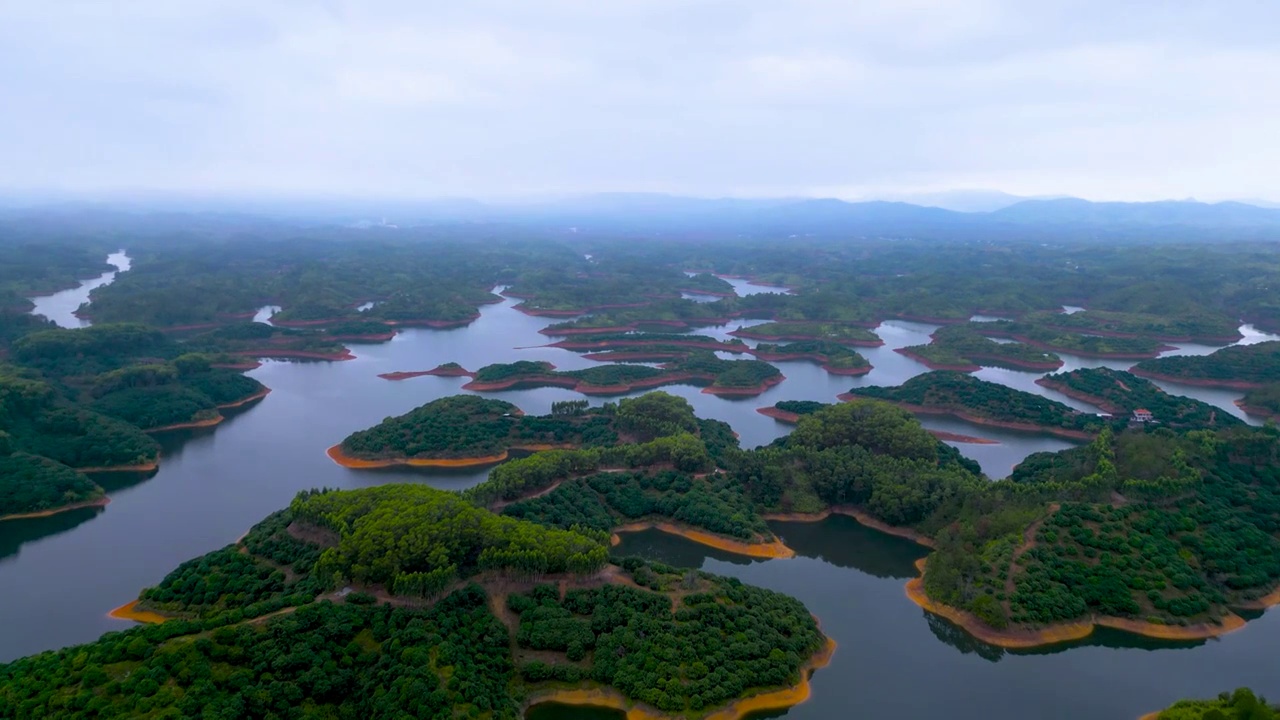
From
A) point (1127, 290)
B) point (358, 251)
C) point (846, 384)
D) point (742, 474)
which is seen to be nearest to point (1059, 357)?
point (846, 384)

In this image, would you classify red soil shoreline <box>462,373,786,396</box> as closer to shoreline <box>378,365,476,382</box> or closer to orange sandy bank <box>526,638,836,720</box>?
shoreline <box>378,365,476,382</box>

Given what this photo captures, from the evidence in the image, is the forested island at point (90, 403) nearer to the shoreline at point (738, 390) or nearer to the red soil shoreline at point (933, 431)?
the shoreline at point (738, 390)

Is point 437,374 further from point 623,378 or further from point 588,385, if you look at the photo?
point 623,378

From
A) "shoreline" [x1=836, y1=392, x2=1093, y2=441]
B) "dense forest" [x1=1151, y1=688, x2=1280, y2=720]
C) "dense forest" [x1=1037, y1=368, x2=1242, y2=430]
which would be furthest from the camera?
"shoreline" [x1=836, y1=392, x2=1093, y2=441]

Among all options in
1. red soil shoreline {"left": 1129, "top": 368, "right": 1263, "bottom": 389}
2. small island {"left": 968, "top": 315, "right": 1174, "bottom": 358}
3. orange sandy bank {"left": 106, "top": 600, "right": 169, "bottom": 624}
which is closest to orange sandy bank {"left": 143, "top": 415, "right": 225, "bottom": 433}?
orange sandy bank {"left": 106, "top": 600, "right": 169, "bottom": 624}

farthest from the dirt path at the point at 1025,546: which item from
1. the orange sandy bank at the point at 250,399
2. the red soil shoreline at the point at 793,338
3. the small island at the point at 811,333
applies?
the small island at the point at 811,333

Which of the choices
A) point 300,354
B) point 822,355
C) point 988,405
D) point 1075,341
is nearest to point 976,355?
point 1075,341

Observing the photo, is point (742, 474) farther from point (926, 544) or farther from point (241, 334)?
point (241, 334)
